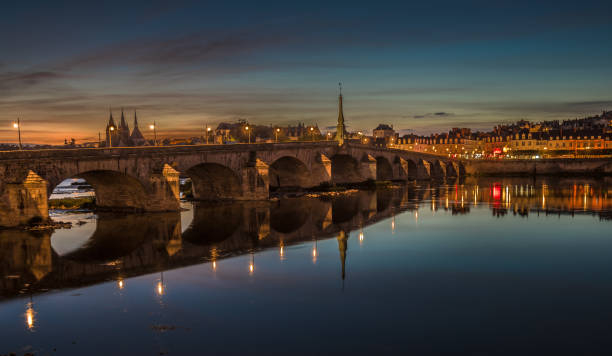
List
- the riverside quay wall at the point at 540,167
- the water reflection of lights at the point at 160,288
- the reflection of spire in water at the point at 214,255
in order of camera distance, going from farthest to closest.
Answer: the riverside quay wall at the point at 540,167
the reflection of spire in water at the point at 214,255
the water reflection of lights at the point at 160,288

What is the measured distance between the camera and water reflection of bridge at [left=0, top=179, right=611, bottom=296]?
22297 mm

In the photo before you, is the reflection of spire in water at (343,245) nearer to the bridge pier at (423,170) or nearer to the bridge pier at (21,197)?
the bridge pier at (21,197)

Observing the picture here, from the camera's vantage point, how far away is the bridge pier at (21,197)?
2881 centimetres

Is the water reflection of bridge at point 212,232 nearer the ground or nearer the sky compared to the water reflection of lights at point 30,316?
nearer the sky

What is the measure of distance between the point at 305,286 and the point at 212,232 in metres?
13.0

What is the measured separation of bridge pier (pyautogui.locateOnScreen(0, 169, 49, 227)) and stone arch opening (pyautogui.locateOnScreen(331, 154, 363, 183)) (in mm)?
41065

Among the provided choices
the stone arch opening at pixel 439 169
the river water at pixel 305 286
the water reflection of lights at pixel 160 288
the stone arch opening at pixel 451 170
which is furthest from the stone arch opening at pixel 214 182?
the stone arch opening at pixel 451 170

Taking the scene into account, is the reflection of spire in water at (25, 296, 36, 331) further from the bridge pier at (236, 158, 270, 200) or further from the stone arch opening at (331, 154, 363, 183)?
the stone arch opening at (331, 154, 363, 183)

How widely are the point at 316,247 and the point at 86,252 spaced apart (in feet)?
37.4

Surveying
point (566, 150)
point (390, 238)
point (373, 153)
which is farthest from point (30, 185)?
point (566, 150)

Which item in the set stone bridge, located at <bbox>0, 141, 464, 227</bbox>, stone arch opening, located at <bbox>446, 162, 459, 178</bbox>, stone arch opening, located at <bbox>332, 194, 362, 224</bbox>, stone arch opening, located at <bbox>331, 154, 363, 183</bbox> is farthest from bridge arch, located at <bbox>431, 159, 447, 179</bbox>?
stone arch opening, located at <bbox>332, 194, 362, 224</bbox>

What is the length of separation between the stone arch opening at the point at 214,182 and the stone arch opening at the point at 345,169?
22251 millimetres

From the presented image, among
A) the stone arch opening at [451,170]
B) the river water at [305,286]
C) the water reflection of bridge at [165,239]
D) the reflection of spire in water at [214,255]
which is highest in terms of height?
the stone arch opening at [451,170]

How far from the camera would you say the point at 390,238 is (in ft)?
97.9
